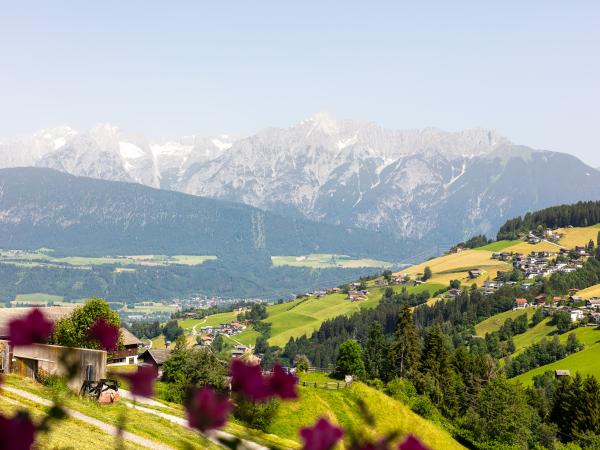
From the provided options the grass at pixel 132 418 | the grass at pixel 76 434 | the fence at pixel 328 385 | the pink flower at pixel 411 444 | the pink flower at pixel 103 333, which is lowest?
the fence at pixel 328 385

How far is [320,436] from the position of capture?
440 centimetres

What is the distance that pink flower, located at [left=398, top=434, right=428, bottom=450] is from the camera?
443cm

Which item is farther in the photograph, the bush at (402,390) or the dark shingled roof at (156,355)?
the dark shingled roof at (156,355)

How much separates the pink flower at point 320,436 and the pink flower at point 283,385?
51 centimetres

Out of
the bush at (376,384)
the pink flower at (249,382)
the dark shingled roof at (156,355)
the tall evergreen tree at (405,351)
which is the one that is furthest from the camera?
the tall evergreen tree at (405,351)

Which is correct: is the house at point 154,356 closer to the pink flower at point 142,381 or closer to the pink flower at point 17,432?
the pink flower at point 142,381

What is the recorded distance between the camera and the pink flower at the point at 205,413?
456 centimetres

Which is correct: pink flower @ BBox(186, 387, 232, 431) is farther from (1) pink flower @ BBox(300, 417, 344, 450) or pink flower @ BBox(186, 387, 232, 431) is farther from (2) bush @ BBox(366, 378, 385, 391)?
(2) bush @ BBox(366, 378, 385, 391)

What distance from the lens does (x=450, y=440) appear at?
78938 millimetres

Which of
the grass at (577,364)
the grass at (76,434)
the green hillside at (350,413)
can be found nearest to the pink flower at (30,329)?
the grass at (76,434)

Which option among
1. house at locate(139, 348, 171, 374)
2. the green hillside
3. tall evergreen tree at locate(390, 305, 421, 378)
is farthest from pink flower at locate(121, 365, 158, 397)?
tall evergreen tree at locate(390, 305, 421, 378)

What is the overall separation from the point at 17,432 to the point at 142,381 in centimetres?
109

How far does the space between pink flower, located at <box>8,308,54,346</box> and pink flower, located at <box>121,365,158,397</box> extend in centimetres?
56

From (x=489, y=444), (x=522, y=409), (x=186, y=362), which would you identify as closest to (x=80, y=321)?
(x=186, y=362)
